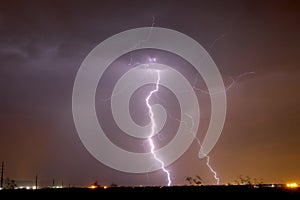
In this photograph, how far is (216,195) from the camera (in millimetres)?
33062

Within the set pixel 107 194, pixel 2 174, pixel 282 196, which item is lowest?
pixel 282 196

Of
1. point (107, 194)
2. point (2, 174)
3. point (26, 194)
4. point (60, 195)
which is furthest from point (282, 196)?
point (2, 174)

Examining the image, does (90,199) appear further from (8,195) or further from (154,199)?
(8,195)

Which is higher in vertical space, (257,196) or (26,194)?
(26,194)

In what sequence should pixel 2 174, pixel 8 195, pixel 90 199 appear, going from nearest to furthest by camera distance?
1. pixel 90 199
2. pixel 8 195
3. pixel 2 174

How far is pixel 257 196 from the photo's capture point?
31672mm

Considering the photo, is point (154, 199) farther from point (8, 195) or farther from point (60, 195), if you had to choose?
point (8, 195)

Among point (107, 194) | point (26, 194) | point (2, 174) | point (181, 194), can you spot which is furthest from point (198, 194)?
point (2, 174)

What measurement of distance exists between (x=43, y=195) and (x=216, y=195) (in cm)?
1225

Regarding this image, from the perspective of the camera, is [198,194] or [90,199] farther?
[198,194]

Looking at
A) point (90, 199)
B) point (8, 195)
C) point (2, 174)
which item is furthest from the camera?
point (2, 174)

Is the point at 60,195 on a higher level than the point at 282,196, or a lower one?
higher

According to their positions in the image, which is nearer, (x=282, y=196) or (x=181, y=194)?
(x=282, y=196)

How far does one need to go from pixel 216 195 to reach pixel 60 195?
434 inches
